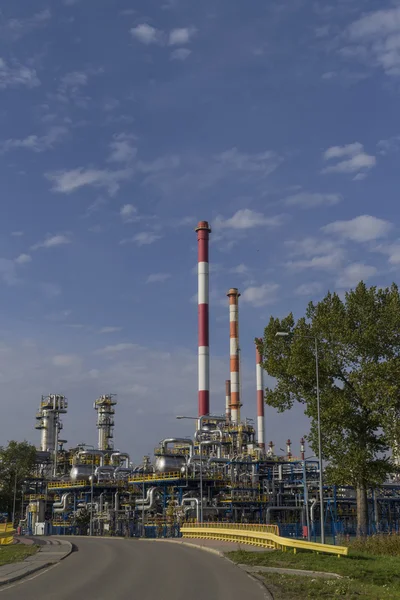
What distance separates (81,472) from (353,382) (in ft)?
174

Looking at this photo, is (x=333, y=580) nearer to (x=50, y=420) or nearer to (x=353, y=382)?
(x=353, y=382)

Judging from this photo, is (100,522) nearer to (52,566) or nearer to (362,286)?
(362,286)

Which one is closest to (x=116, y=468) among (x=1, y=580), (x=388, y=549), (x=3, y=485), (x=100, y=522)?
(x=100, y=522)

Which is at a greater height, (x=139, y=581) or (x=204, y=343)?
(x=204, y=343)

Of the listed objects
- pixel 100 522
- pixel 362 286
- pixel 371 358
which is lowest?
pixel 100 522

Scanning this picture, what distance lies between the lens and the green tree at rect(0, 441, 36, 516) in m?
102

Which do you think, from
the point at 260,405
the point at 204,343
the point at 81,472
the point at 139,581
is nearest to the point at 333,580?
the point at 139,581

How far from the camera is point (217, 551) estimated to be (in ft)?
108

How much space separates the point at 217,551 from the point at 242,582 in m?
13.7

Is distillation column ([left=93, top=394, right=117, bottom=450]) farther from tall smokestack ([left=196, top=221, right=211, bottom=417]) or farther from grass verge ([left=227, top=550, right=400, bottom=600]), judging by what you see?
grass verge ([left=227, top=550, right=400, bottom=600])

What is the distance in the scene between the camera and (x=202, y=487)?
69562 mm

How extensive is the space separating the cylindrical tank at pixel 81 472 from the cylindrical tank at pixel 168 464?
14888 mm

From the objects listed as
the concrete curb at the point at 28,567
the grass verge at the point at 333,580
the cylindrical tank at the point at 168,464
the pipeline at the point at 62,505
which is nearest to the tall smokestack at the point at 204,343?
the cylindrical tank at the point at 168,464

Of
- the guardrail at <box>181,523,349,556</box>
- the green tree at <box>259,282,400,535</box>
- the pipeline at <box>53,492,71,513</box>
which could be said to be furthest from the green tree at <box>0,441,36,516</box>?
the green tree at <box>259,282,400,535</box>
